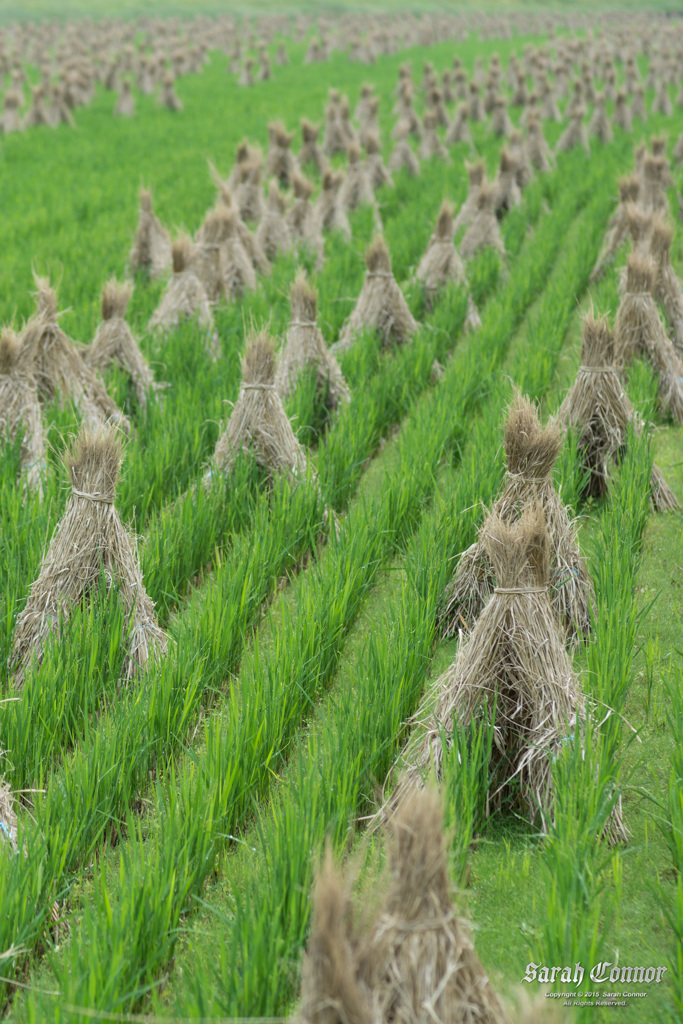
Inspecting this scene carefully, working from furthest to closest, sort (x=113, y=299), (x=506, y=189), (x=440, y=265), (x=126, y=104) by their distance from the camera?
(x=126, y=104)
(x=506, y=189)
(x=440, y=265)
(x=113, y=299)

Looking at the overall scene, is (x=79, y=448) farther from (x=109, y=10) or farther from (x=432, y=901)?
(x=109, y=10)

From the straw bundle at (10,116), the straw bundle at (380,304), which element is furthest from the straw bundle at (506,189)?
the straw bundle at (10,116)

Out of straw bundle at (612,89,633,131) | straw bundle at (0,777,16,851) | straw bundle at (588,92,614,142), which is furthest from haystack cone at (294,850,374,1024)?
straw bundle at (612,89,633,131)

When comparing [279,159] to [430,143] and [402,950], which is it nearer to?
[430,143]

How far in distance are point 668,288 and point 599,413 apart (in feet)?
6.92

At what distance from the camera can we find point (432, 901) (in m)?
1.51

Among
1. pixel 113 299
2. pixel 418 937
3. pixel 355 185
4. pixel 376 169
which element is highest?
pixel 376 169

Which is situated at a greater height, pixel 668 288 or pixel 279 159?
pixel 279 159

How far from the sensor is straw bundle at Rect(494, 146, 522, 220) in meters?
9.97

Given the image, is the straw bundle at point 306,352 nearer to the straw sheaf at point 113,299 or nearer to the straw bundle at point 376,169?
the straw sheaf at point 113,299

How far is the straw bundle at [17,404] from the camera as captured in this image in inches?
178

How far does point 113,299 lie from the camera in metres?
5.52

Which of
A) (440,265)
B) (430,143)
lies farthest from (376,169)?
(440,265)

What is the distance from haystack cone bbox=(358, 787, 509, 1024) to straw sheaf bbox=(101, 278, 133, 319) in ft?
14.9
